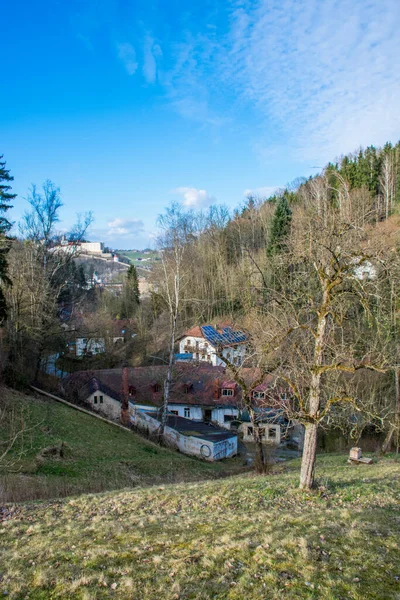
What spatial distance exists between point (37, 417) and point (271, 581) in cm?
1984

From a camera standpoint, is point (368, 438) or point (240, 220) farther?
point (240, 220)

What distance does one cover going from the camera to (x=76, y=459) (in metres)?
18.0

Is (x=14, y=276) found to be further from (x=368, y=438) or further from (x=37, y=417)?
(x=368, y=438)

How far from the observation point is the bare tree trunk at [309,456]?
407 inches

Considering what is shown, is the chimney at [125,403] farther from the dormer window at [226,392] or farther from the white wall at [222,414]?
the dormer window at [226,392]

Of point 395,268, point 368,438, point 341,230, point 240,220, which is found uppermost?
point 240,220

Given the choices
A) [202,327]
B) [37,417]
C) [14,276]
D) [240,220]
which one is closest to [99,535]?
[37,417]

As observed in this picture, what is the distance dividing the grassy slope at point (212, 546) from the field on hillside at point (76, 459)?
11.9 ft

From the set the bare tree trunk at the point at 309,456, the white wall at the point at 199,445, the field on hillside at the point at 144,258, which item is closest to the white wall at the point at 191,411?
the white wall at the point at 199,445

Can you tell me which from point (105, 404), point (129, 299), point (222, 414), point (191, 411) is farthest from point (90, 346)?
point (222, 414)

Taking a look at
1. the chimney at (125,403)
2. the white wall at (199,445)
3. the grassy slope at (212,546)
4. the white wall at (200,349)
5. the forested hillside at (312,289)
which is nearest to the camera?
the grassy slope at (212,546)

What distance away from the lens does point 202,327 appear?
151 feet

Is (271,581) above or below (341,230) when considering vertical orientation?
below

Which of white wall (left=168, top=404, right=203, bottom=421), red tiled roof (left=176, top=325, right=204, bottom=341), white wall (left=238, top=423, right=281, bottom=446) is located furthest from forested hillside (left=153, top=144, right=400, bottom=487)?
white wall (left=168, top=404, right=203, bottom=421)
